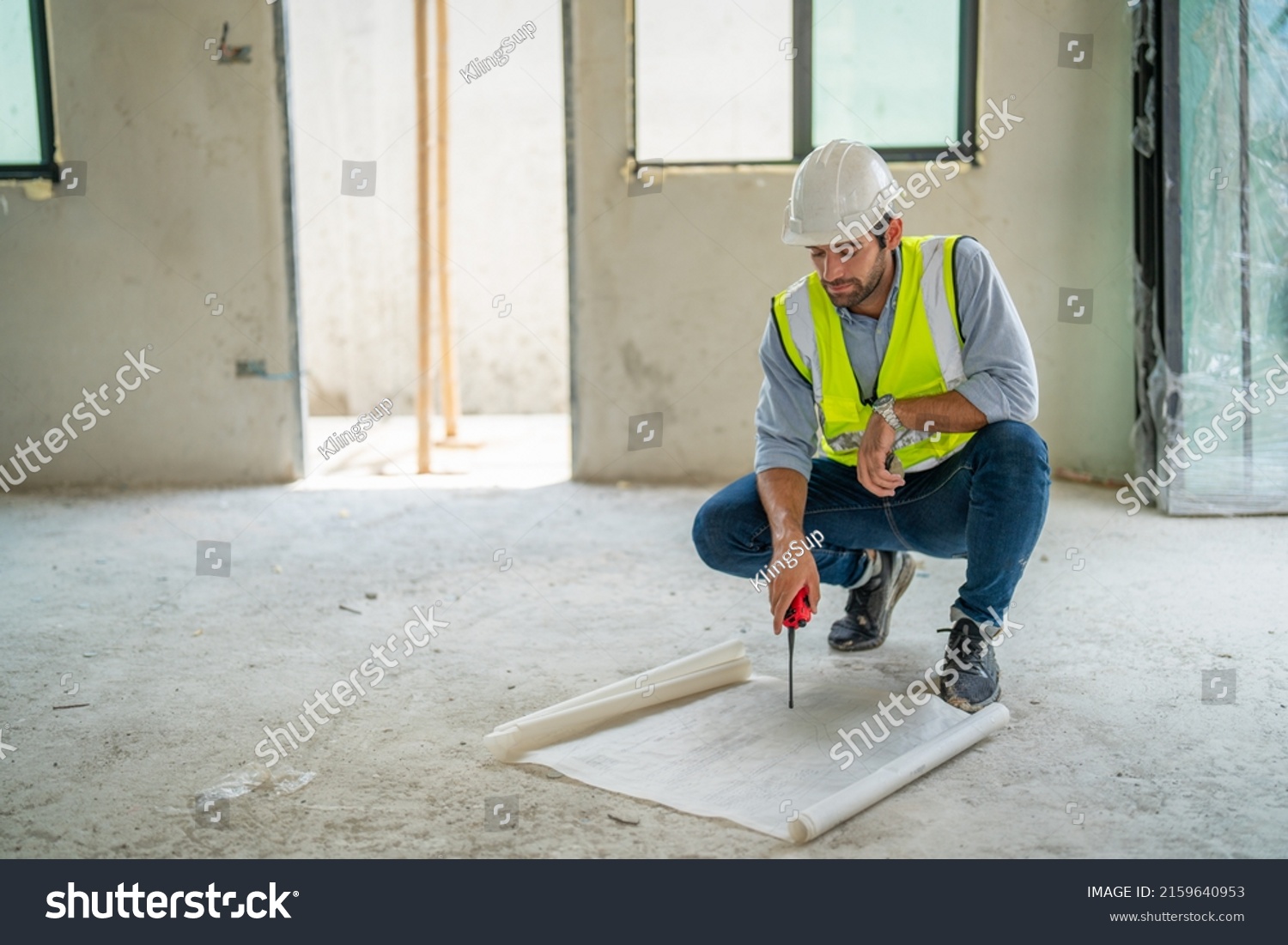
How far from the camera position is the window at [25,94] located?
434 centimetres

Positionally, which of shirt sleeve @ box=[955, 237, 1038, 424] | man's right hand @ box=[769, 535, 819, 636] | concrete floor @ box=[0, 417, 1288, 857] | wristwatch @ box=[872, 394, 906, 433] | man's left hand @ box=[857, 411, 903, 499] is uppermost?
shirt sleeve @ box=[955, 237, 1038, 424]

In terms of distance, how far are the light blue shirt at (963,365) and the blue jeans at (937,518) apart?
81mm

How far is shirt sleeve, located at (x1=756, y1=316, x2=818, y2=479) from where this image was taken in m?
2.26

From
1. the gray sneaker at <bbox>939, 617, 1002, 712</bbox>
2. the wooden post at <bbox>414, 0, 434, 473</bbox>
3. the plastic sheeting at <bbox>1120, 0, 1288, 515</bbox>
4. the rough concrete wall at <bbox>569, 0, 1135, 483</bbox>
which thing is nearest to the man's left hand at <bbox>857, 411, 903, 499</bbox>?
the gray sneaker at <bbox>939, 617, 1002, 712</bbox>

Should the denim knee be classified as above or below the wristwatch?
below

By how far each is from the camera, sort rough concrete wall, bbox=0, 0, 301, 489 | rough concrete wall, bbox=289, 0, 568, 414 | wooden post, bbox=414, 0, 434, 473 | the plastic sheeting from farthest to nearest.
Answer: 1. rough concrete wall, bbox=289, 0, 568, 414
2. wooden post, bbox=414, 0, 434, 473
3. rough concrete wall, bbox=0, 0, 301, 489
4. the plastic sheeting

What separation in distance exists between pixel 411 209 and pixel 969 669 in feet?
15.5

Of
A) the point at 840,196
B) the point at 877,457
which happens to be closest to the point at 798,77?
the point at 840,196

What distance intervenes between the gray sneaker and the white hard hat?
2.42 feet

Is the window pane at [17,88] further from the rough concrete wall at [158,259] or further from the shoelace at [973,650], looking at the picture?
the shoelace at [973,650]

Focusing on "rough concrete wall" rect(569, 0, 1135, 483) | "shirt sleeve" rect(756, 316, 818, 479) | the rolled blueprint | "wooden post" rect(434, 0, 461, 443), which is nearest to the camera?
the rolled blueprint

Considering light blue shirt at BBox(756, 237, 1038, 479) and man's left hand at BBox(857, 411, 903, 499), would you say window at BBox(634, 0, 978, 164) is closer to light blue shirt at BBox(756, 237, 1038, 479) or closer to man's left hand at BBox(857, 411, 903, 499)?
light blue shirt at BBox(756, 237, 1038, 479)

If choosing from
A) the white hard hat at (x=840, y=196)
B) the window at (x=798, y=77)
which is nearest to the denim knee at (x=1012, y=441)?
the white hard hat at (x=840, y=196)

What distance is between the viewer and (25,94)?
14.5 feet
